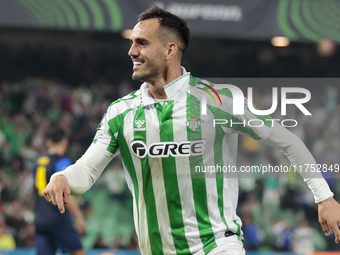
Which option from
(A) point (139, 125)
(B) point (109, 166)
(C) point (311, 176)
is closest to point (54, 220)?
(A) point (139, 125)

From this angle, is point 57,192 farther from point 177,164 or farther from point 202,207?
point 202,207

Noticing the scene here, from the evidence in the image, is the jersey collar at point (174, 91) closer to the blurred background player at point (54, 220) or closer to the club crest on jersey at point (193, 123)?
the club crest on jersey at point (193, 123)

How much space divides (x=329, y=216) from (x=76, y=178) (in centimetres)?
131

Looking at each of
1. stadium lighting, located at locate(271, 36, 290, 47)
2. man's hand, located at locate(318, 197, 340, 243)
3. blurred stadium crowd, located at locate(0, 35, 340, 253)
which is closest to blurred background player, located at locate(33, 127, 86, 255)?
blurred stadium crowd, located at locate(0, 35, 340, 253)

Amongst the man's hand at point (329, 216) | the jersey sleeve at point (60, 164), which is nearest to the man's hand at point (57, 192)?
the man's hand at point (329, 216)

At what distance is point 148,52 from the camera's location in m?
2.89

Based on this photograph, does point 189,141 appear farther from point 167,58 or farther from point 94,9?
point 94,9

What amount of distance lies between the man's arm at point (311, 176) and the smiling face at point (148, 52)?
2.40 ft

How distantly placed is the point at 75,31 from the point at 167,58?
9.14 meters

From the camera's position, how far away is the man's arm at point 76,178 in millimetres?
2547

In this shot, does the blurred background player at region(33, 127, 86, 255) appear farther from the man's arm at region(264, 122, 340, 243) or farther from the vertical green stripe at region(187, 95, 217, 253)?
the man's arm at region(264, 122, 340, 243)

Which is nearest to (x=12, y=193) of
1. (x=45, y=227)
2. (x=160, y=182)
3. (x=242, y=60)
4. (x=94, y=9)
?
(x=94, y=9)

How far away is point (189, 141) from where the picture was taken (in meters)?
2.82

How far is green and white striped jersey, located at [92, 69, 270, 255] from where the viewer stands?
279cm
